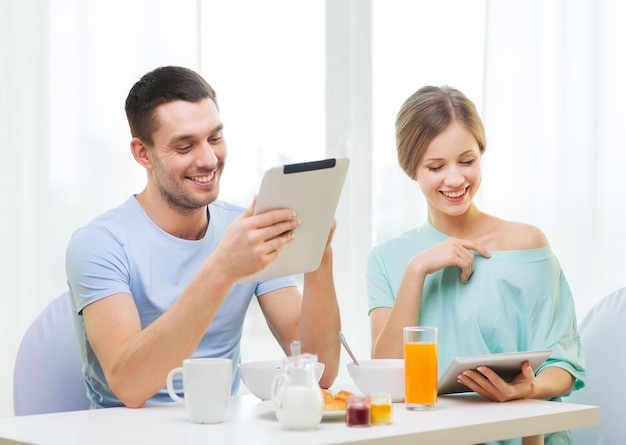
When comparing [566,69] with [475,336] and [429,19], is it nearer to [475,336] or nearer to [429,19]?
[429,19]

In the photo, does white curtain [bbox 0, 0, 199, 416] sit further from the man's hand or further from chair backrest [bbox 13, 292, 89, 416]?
the man's hand

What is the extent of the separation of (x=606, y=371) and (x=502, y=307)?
1.22 feet

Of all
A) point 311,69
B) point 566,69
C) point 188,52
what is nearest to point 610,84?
point 566,69

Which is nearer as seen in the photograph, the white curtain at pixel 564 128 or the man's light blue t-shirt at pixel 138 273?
the man's light blue t-shirt at pixel 138 273

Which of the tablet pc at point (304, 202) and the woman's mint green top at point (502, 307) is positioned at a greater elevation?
the tablet pc at point (304, 202)

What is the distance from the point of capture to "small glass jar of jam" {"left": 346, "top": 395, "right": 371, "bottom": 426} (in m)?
1.49

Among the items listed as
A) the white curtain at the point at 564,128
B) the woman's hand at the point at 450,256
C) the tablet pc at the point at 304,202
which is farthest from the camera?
the white curtain at the point at 564,128

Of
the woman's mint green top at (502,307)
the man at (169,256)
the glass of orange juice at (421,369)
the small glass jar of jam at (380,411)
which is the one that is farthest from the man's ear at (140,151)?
the small glass jar of jam at (380,411)

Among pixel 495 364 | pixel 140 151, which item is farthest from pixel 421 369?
pixel 140 151

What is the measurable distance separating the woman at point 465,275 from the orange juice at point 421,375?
430 millimetres

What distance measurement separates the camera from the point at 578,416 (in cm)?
171

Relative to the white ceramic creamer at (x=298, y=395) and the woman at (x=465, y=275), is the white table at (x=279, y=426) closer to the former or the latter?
the white ceramic creamer at (x=298, y=395)

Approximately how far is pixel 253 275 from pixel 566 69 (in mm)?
1558

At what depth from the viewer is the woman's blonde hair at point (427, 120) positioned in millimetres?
2215
